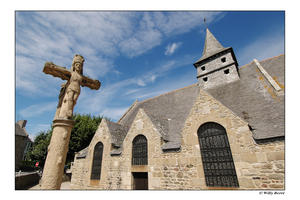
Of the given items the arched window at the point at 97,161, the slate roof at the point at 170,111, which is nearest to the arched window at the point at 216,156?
the slate roof at the point at 170,111

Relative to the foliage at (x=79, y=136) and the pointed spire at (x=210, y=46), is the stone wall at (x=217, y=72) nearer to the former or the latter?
the pointed spire at (x=210, y=46)

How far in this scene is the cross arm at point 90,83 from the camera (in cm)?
447

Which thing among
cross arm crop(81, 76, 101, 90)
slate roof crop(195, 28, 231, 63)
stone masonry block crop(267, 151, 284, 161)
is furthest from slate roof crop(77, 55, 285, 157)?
cross arm crop(81, 76, 101, 90)

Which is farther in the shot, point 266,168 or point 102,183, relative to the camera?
point 102,183

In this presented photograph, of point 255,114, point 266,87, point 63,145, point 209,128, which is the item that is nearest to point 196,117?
point 209,128

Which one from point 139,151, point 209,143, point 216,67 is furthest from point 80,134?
point 216,67

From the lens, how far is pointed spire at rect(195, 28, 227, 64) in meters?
15.8

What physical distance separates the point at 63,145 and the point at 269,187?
739cm

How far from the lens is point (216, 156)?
23.6 ft

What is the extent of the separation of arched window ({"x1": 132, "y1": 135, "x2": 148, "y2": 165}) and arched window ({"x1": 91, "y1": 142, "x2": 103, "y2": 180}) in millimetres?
3302

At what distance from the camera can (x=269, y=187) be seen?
227 inches

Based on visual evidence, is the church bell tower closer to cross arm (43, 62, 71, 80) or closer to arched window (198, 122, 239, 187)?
arched window (198, 122, 239, 187)

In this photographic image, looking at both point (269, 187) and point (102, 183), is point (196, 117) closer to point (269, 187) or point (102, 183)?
point (269, 187)

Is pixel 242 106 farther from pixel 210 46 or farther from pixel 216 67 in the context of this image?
pixel 210 46
